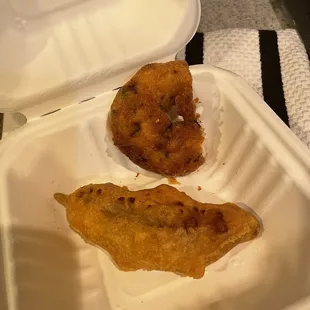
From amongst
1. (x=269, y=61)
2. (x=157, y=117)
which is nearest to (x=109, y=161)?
(x=157, y=117)

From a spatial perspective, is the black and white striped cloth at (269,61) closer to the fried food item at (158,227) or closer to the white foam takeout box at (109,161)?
the white foam takeout box at (109,161)

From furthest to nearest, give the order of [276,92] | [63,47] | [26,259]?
[276,92]
[63,47]
[26,259]

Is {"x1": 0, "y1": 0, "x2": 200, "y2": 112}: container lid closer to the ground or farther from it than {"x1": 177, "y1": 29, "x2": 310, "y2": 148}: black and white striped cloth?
farther from it

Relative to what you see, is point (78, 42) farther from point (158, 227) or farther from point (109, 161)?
point (158, 227)

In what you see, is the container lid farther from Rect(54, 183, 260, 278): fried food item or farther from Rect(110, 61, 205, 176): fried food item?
Rect(54, 183, 260, 278): fried food item

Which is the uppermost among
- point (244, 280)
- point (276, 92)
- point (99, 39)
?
point (99, 39)

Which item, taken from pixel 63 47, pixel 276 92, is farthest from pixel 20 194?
pixel 276 92

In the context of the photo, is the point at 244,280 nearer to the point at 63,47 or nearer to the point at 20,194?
the point at 20,194

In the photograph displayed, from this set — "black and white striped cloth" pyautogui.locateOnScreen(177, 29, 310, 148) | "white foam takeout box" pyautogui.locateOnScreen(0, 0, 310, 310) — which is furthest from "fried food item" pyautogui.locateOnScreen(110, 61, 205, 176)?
"black and white striped cloth" pyautogui.locateOnScreen(177, 29, 310, 148)

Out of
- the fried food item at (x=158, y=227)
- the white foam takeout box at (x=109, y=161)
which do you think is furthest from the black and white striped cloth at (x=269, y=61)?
the fried food item at (x=158, y=227)
